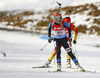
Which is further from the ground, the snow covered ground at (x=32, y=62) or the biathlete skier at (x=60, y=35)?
the biathlete skier at (x=60, y=35)

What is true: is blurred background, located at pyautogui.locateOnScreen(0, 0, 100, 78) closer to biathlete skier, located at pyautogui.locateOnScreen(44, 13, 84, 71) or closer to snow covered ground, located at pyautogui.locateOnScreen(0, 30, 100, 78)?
snow covered ground, located at pyautogui.locateOnScreen(0, 30, 100, 78)

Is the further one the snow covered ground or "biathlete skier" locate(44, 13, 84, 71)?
"biathlete skier" locate(44, 13, 84, 71)

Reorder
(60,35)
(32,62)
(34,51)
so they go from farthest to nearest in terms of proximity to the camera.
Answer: (34,51) < (32,62) < (60,35)

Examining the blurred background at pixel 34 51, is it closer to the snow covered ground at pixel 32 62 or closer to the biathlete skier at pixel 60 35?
the snow covered ground at pixel 32 62

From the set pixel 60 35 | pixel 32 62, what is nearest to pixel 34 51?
pixel 32 62

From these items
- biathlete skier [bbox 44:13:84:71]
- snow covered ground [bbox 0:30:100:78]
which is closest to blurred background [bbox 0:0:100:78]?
snow covered ground [bbox 0:30:100:78]

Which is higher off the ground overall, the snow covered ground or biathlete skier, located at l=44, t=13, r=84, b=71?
biathlete skier, located at l=44, t=13, r=84, b=71

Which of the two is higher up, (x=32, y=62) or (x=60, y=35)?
(x=60, y=35)

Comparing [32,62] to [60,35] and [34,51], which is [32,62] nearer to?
[60,35]

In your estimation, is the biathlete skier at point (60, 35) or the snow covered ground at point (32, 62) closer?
the snow covered ground at point (32, 62)

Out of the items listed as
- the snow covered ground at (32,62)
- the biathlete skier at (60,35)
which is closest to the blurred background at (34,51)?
the snow covered ground at (32,62)

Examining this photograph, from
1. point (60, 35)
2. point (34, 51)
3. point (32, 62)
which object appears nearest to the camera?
point (60, 35)

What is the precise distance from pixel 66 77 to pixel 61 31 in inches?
67.1

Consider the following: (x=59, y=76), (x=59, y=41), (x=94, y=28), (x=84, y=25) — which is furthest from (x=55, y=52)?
(x=84, y=25)
